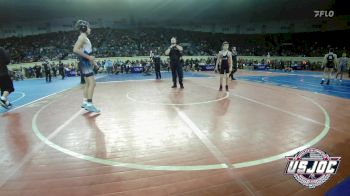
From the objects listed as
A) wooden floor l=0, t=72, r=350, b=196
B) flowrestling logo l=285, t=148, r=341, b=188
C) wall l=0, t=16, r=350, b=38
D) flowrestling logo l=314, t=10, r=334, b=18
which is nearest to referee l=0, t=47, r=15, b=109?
wooden floor l=0, t=72, r=350, b=196

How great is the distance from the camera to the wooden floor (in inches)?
130

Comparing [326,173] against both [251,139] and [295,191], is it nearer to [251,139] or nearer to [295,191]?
[295,191]

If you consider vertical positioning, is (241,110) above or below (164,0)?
below

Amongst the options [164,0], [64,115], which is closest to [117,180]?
[64,115]

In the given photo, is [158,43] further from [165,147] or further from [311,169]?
[311,169]

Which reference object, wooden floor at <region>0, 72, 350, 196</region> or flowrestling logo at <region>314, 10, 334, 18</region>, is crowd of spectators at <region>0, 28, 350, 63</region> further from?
wooden floor at <region>0, 72, 350, 196</region>

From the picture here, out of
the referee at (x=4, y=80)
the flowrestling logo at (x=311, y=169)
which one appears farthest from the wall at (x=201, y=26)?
the flowrestling logo at (x=311, y=169)

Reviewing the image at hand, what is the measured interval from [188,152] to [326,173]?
1.99m

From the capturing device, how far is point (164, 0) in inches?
1309

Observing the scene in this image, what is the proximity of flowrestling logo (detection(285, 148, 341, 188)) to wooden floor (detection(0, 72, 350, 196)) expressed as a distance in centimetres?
9

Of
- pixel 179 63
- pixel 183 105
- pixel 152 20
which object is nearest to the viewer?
pixel 183 105

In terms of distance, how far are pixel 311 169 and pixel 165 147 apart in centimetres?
231

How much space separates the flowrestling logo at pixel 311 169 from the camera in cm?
322

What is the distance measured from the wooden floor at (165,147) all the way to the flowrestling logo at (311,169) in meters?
0.09
